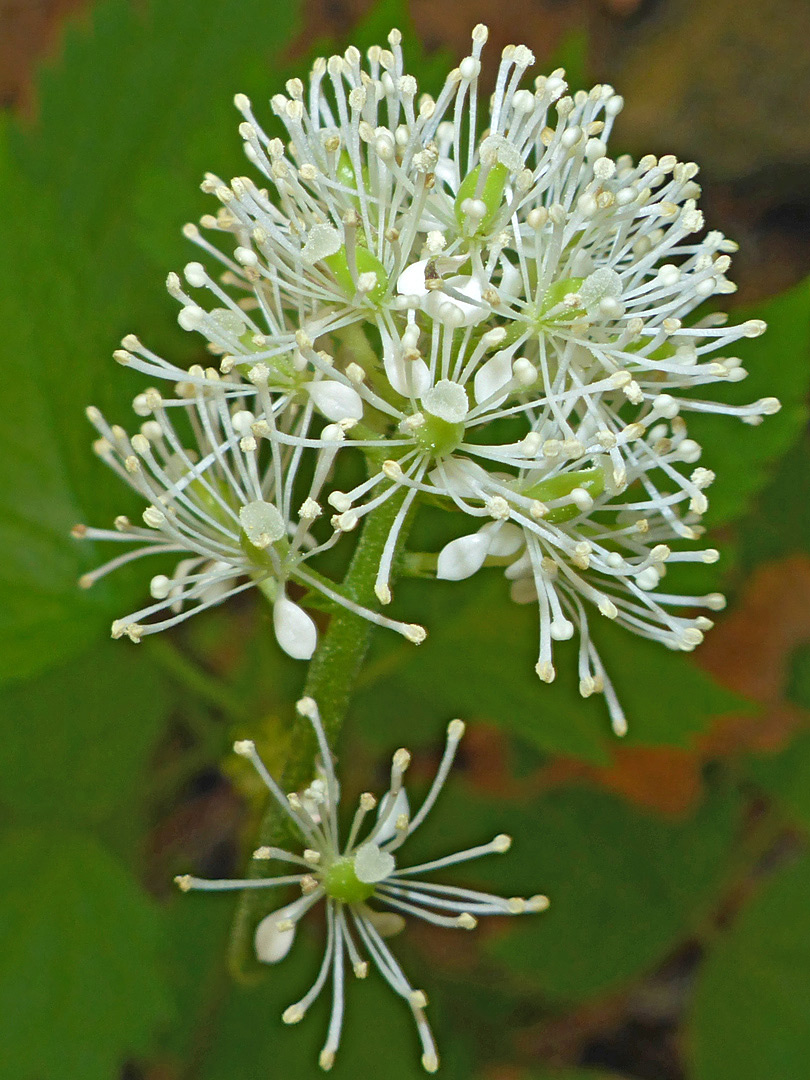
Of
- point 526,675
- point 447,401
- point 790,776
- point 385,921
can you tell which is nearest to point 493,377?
point 447,401

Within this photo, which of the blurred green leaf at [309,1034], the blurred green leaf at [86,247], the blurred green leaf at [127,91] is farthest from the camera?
the blurred green leaf at [127,91]

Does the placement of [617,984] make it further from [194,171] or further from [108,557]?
[194,171]

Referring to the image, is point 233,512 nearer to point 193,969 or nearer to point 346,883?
point 346,883

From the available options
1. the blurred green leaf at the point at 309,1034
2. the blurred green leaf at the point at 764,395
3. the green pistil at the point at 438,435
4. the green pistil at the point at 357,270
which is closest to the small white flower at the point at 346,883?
the green pistil at the point at 438,435

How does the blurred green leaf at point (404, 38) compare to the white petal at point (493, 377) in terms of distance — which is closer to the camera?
the white petal at point (493, 377)

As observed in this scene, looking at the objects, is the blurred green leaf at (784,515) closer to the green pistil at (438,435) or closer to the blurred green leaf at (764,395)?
the blurred green leaf at (764,395)

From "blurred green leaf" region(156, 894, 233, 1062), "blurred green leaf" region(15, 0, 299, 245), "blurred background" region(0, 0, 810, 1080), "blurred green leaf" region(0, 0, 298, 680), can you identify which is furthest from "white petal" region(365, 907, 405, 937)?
"blurred green leaf" region(15, 0, 299, 245)
